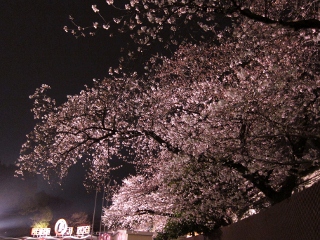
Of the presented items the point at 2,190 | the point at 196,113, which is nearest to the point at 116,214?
the point at 196,113

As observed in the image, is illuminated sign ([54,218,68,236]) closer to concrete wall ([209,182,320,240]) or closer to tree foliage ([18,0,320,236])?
tree foliage ([18,0,320,236])

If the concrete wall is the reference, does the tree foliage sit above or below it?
above

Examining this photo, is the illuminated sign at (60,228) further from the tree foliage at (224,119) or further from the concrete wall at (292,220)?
the concrete wall at (292,220)

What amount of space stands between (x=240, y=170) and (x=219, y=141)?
1.17 metres

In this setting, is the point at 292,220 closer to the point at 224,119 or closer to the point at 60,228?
the point at 224,119

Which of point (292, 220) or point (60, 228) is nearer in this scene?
point (292, 220)

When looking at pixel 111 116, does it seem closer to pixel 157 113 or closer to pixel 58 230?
pixel 157 113

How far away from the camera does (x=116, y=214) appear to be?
1875 centimetres

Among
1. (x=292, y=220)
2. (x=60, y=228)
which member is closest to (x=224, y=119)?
(x=292, y=220)

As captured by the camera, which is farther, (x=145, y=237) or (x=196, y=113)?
(x=145, y=237)

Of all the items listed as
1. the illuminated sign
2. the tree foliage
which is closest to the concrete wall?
the tree foliage

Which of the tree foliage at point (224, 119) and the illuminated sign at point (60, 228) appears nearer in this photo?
the tree foliage at point (224, 119)

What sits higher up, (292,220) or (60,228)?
(60,228)

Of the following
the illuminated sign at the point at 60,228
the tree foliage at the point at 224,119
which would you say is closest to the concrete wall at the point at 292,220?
the tree foliage at the point at 224,119
